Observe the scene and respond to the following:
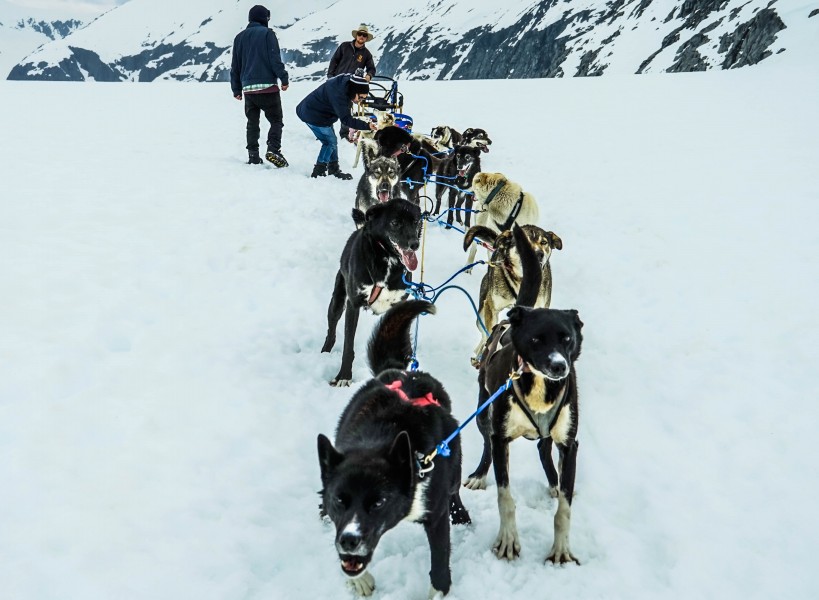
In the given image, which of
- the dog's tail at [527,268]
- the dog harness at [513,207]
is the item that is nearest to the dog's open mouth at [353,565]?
the dog's tail at [527,268]

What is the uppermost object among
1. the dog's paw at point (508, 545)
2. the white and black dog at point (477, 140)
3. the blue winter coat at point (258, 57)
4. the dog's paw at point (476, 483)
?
the blue winter coat at point (258, 57)

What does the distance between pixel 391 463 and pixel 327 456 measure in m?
0.26

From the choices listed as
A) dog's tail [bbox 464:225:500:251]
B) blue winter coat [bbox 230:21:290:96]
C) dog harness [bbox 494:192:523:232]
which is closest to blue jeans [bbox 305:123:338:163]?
blue winter coat [bbox 230:21:290:96]

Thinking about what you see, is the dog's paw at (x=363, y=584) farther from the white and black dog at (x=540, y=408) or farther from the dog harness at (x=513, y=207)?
the dog harness at (x=513, y=207)

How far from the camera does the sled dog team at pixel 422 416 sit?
1.98 metres

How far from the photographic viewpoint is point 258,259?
5.73 meters

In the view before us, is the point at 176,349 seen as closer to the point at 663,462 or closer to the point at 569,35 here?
the point at 663,462

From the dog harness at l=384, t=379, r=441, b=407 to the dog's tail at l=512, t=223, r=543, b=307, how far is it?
115 centimetres

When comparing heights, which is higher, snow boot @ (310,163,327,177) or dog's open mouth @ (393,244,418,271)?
dog's open mouth @ (393,244,418,271)

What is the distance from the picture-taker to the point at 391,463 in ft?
6.66

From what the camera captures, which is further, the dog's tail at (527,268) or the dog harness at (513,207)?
Answer: the dog harness at (513,207)

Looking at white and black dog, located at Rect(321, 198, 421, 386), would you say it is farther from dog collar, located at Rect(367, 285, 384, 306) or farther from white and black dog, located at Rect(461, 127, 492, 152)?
white and black dog, located at Rect(461, 127, 492, 152)

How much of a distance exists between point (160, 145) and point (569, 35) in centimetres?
9100

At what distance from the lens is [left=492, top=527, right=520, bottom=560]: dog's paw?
8.47 ft
